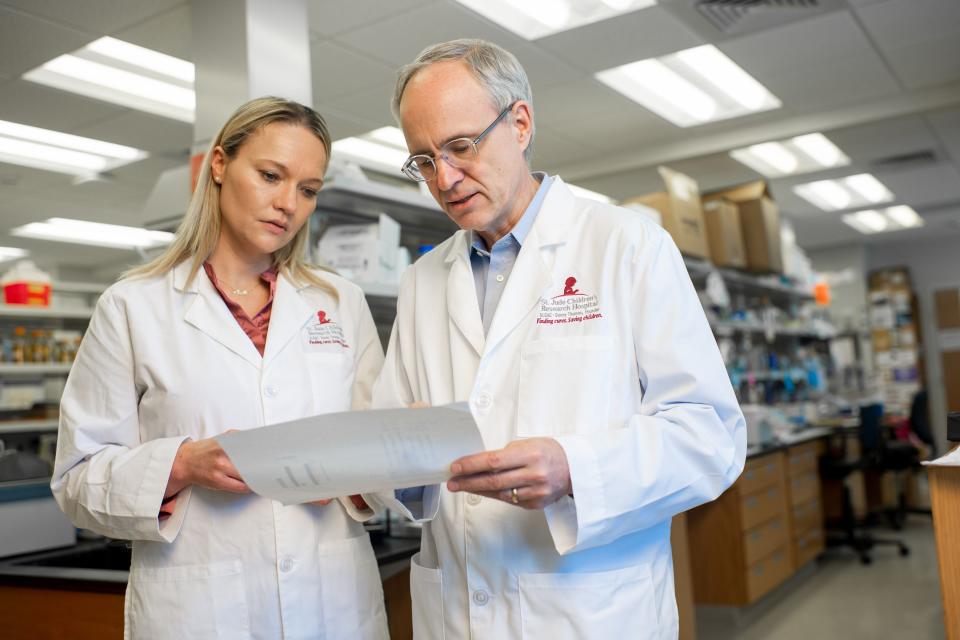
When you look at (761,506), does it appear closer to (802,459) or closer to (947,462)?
(802,459)

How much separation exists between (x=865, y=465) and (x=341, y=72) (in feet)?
14.5

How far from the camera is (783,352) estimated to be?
22.4 feet

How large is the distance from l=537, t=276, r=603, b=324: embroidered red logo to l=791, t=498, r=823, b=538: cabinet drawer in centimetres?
426

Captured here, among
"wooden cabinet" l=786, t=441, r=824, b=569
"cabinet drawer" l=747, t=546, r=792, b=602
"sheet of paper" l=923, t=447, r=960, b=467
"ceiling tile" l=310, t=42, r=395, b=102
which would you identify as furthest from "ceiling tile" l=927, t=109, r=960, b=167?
"sheet of paper" l=923, t=447, r=960, b=467

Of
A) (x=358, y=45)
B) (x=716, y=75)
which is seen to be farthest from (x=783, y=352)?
(x=358, y=45)

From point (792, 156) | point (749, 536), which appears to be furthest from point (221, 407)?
point (792, 156)

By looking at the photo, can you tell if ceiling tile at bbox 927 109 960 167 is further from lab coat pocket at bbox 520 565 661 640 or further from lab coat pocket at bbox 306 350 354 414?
lab coat pocket at bbox 520 565 661 640

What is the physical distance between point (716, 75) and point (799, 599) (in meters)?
3.33

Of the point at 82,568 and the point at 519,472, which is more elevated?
the point at 519,472

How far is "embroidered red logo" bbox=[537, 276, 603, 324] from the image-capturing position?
122 cm

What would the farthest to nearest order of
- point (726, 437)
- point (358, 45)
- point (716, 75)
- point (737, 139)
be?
point (737, 139) → point (716, 75) → point (358, 45) → point (726, 437)

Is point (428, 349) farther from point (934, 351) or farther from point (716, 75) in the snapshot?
point (934, 351)

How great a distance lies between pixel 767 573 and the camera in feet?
14.5

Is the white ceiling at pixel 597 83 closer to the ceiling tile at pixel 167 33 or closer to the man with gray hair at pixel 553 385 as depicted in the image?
the ceiling tile at pixel 167 33
